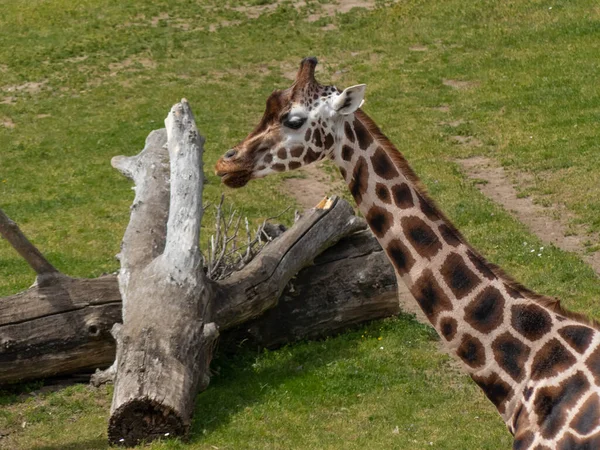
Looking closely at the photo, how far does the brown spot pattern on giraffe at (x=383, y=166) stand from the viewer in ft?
26.7

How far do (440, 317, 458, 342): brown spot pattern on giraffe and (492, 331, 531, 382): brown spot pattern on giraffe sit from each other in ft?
0.94

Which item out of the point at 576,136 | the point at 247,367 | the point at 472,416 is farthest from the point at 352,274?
the point at 576,136

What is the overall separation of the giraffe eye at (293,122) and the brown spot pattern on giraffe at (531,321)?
1957 millimetres

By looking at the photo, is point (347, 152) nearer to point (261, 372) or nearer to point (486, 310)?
point (486, 310)

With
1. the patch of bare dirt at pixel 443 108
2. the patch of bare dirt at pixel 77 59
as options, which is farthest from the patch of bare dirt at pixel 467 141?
the patch of bare dirt at pixel 77 59

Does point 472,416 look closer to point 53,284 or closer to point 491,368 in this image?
point 491,368

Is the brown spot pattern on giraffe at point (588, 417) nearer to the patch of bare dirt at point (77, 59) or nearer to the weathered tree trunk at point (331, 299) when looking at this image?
the weathered tree trunk at point (331, 299)

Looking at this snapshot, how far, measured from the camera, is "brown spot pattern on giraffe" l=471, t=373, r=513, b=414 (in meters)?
7.84

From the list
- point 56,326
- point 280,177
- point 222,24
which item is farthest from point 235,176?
point 222,24

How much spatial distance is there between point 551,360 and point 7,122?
699 inches

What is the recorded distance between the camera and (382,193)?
8.13m

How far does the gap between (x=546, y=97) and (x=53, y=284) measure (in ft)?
42.2

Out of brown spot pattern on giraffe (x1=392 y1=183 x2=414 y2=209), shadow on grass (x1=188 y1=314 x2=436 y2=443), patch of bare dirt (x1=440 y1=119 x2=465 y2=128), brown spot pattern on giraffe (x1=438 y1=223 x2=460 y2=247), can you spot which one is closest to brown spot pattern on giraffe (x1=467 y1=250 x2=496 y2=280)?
brown spot pattern on giraffe (x1=438 y1=223 x2=460 y2=247)

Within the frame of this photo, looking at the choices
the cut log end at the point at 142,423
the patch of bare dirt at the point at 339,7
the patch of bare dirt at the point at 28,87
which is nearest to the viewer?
the cut log end at the point at 142,423
